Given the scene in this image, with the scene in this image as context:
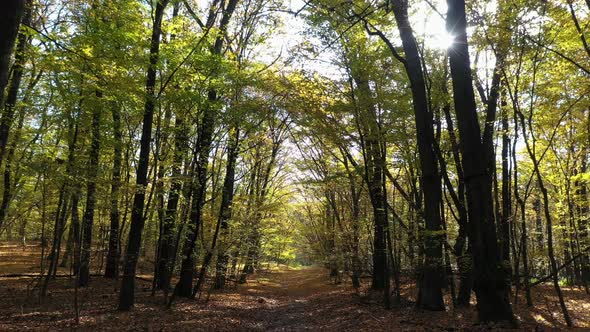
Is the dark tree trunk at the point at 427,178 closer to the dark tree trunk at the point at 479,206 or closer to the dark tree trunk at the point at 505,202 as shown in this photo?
the dark tree trunk at the point at 479,206

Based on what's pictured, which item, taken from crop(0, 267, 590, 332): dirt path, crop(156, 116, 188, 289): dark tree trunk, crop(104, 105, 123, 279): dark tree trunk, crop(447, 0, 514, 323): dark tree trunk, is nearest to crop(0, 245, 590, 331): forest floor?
crop(0, 267, 590, 332): dirt path

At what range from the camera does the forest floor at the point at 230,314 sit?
343 inches

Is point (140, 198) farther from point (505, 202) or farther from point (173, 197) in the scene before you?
point (505, 202)

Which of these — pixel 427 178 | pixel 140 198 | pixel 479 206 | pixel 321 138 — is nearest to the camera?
pixel 479 206

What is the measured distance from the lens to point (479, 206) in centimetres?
692

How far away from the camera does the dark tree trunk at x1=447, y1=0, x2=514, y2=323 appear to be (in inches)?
267

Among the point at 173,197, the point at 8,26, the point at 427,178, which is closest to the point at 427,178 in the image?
the point at 427,178

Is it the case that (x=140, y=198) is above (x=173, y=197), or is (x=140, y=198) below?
below

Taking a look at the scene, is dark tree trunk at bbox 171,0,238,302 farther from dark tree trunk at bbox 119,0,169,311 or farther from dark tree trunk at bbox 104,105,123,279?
dark tree trunk at bbox 104,105,123,279

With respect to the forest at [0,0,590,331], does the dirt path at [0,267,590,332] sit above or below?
below

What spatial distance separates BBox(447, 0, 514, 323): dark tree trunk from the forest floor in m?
0.48

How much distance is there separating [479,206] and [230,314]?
27.7ft

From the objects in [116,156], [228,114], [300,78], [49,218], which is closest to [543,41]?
[300,78]

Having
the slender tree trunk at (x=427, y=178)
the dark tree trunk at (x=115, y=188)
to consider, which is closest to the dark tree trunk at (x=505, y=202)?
the slender tree trunk at (x=427, y=178)
